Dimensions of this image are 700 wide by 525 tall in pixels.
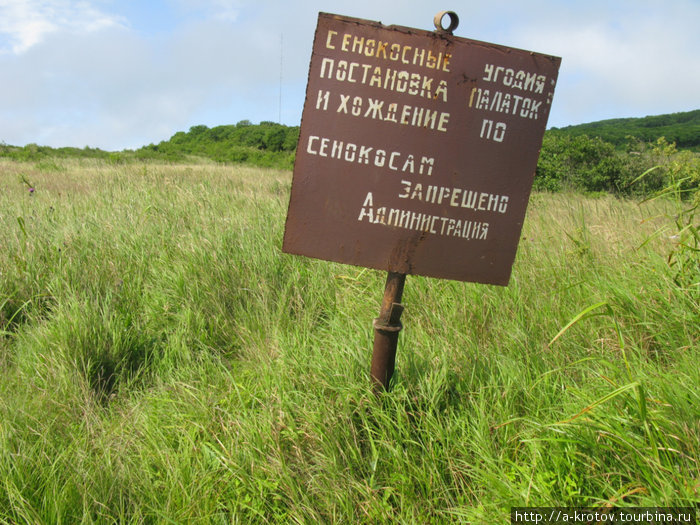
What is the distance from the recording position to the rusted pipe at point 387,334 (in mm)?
1998

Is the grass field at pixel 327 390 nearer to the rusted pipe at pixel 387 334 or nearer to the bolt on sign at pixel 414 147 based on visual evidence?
the rusted pipe at pixel 387 334

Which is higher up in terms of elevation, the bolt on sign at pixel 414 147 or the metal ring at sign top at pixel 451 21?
the metal ring at sign top at pixel 451 21

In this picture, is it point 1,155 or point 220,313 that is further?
point 1,155

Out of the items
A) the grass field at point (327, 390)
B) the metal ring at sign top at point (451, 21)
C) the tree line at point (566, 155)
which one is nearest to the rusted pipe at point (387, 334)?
the grass field at point (327, 390)

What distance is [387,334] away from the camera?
1992 millimetres

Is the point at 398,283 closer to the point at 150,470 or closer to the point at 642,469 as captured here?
the point at 642,469

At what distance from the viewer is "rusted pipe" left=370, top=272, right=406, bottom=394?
1998 millimetres

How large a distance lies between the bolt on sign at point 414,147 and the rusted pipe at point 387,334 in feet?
0.42

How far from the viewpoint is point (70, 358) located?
250 centimetres

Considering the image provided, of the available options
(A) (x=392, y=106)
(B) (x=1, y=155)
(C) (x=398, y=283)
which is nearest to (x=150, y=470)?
(C) (x=398, y=283)

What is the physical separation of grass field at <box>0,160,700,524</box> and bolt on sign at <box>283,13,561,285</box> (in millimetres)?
576

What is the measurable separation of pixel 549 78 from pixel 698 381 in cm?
134

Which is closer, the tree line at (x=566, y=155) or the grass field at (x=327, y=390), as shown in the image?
the grass field at (x=327, y=390)

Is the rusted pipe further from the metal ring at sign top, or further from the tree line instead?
the tree line
